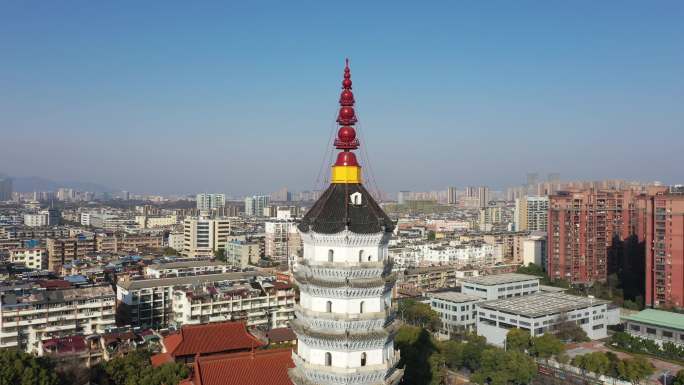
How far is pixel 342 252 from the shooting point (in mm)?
12117

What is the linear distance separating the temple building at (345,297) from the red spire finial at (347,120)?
0.90 meters

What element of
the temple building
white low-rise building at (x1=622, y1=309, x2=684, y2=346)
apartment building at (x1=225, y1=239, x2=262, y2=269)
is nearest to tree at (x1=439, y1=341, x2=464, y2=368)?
white low-rise building at (x1=622, y1=309, x2=684, y2=346)

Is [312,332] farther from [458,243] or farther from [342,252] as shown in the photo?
[458,243]

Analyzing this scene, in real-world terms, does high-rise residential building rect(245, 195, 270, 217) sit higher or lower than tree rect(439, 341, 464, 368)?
higher

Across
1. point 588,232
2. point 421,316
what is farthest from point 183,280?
point 588,232

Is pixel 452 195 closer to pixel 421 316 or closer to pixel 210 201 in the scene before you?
pixel 210 201

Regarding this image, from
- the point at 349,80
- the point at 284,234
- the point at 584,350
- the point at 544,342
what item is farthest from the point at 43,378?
the point at 284,234

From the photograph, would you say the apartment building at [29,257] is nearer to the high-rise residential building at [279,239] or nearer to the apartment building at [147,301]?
the high-rise residential building at [279,239]

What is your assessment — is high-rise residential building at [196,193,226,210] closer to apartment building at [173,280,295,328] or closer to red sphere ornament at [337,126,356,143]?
apartment building at [173,280,295,328]

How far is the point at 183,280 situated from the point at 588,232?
30420 mm

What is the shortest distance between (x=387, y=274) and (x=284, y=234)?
5048cm

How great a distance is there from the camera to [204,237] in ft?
211

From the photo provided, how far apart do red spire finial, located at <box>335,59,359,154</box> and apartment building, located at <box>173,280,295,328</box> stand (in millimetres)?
21029

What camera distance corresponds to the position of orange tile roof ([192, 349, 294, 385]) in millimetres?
15648
